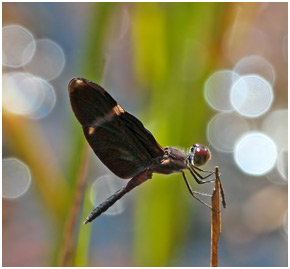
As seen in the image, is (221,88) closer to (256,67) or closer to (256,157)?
(256,67)

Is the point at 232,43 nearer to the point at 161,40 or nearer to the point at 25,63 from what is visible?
the point at 161,40

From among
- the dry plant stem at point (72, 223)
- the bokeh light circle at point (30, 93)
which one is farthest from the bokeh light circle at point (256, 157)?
the dry plant stem at point (72, 223)

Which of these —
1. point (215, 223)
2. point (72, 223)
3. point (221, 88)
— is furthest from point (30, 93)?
point (215, 223)

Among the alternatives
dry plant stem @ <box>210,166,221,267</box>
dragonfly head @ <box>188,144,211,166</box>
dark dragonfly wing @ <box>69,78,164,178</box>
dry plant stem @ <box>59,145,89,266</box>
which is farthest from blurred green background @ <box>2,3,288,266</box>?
dry plant stem @ <box>210,166,221,267</box>

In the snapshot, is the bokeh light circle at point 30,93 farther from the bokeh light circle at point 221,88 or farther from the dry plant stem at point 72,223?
the dry plant stem at point 72,223

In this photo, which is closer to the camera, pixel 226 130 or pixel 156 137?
pixel 156 137

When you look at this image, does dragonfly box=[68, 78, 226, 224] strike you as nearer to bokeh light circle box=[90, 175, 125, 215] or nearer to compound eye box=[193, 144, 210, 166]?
compound eye box=[193, 144, 210, 166]

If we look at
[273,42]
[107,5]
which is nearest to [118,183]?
[107,5]
